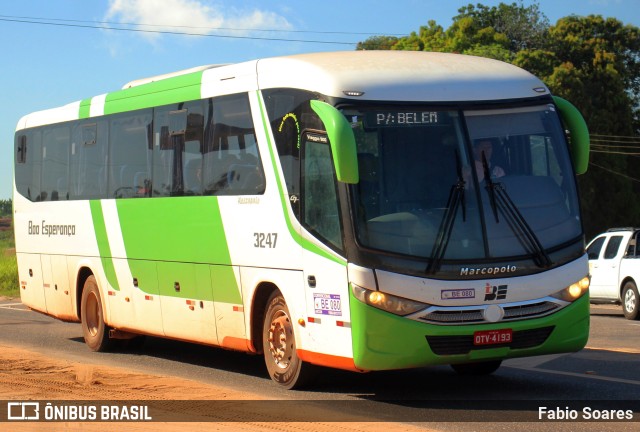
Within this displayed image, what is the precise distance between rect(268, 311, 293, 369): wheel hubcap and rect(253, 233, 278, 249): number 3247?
720 mm

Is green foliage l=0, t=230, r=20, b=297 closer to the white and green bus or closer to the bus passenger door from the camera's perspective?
the white and green bus

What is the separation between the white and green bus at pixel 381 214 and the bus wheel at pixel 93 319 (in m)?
3.26

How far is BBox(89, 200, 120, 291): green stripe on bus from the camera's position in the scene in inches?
661

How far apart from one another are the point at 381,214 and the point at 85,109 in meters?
8.52

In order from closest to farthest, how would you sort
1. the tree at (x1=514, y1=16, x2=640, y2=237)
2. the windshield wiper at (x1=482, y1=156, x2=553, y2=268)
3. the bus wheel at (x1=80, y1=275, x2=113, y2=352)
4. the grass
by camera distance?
the windshield wiper at (x1=482, y1=156, x2=553, y2=268) → the bus wheel at (x1=80, y1=275, x2=113, y2=352) → the grass → the tree at (x1=514, y1=16, x2=640, y2=237)

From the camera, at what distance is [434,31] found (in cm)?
6106

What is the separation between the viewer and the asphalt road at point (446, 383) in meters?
10.3

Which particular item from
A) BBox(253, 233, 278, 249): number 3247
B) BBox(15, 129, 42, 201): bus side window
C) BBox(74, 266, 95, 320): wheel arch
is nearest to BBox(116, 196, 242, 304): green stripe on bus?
BBox(253, 233, 278, 249): number 3247

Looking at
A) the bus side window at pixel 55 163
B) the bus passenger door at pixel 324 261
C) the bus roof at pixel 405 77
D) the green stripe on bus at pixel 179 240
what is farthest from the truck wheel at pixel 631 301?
the bus passenger door at pixel 324 261

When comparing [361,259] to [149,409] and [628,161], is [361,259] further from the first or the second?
[628,161]

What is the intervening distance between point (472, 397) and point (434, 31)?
5128 cm

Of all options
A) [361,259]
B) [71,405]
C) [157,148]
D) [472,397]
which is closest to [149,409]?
[71,405]

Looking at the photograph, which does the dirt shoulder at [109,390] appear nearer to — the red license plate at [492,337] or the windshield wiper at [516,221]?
the red license plate at [492,337]

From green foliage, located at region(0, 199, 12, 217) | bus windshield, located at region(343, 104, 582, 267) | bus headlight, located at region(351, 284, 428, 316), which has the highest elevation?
bus windshield, located at region(343, 104, 582, 267)
